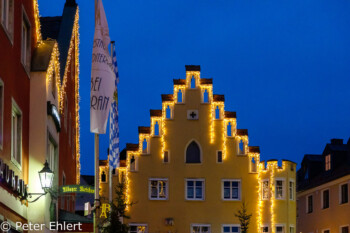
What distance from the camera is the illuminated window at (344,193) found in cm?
5600

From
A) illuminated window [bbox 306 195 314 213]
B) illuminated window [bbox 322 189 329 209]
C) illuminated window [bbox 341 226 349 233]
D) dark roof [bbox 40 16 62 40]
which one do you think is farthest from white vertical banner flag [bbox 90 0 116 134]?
illuminated window [bbox 306 195 314 213]

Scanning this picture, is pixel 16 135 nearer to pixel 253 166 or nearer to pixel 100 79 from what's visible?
pixel 100 79

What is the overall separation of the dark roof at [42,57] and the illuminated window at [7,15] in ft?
10.7

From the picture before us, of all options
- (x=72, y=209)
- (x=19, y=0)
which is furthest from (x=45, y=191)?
(x=72, y=209)

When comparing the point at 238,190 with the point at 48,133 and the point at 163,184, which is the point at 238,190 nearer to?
the point at 163,184

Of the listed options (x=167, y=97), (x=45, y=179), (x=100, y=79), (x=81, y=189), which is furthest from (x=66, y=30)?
(x=167, y=97)

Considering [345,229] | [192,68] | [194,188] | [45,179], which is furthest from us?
[192,68]

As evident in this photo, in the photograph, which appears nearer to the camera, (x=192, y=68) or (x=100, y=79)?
(x=100, y=79)

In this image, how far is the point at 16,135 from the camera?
2252cm

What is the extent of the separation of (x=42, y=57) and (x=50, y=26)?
10.5 meters

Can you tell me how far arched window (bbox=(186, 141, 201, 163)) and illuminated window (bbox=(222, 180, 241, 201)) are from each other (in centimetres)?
249

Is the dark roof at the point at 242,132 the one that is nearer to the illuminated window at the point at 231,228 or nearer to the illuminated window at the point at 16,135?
the illuminated window at the point at 231,228

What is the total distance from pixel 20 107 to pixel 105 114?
234cm
